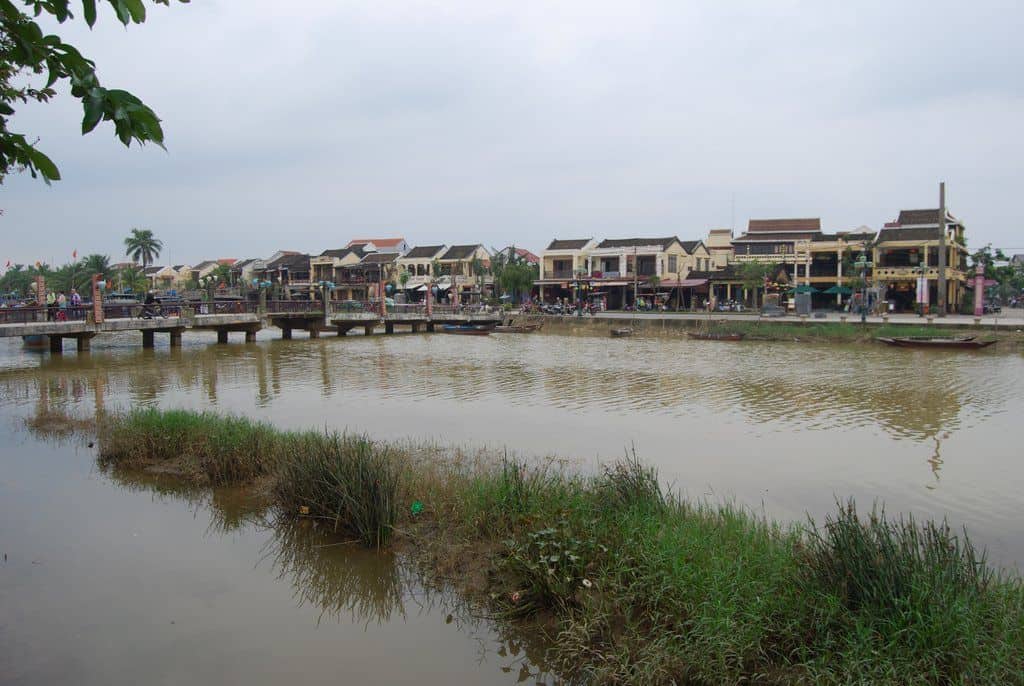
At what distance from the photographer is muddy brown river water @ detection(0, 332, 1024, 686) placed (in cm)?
476

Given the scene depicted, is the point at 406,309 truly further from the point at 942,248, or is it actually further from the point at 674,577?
the point at 674,577

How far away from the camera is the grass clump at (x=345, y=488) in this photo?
625cm

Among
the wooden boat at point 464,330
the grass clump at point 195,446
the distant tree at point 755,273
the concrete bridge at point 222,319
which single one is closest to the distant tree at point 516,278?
the concrete bridge at point 222,319

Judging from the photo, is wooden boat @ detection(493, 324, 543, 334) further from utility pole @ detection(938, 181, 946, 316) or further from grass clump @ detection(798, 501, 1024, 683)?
grass clump @ detection(798, 501, 1024, 683)

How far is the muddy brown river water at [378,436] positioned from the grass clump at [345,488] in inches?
10.3

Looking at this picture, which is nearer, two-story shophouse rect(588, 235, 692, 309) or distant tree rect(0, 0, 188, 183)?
distant tree rect(0, 0, 188, 183)

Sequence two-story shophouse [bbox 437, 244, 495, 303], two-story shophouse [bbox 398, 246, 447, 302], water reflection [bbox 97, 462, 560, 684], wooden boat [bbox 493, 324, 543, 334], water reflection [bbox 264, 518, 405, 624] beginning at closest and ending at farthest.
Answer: water reflection [bbox 97, 462, 560, 684] < water reflection [bbox 264, 518, 405, 624] < wooden boat [bbox 493, 324, 543, 334] < two-story shophouse [bbox 437, 244, 495, 303] < two-story shophouse [bbox 398, 246, 447, 302]

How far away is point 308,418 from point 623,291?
44137 mm

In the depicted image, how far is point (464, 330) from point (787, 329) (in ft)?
55.9

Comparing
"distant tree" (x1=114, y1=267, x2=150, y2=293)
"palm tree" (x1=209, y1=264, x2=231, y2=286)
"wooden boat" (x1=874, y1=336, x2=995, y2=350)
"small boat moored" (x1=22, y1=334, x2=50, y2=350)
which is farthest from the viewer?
"palm tree" (x1=209, y1=264, x2=231, y2=286)

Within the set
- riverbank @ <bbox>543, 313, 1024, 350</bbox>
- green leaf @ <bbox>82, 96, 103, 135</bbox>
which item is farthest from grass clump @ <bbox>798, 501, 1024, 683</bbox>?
riverbank @ <bbox>543, 313, 1024, 350</bbox>

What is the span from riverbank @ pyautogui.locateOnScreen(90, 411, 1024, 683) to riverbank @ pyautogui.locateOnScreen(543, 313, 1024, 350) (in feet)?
86.2

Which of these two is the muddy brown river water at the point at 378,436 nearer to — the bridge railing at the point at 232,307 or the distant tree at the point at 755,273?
the bridge railing at the point at 232,307

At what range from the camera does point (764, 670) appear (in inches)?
155
